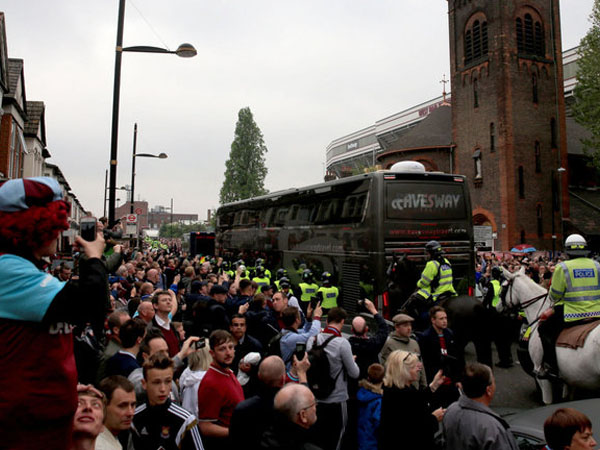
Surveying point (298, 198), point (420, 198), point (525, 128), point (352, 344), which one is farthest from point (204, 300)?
point (525, 128)

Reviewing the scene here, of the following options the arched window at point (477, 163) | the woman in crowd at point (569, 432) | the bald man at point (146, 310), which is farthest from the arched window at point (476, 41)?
the woman in crowd at point (569, 432)

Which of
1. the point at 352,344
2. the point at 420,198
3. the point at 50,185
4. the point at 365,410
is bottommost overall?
the point at 365,410

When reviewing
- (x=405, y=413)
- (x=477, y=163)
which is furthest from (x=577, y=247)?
(x=477, y=163)

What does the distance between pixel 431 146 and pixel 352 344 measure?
38.3m

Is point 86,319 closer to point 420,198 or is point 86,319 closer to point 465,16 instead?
point 420,198

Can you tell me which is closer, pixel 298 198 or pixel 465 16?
pixel 298 198

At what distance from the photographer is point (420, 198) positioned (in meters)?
11.1

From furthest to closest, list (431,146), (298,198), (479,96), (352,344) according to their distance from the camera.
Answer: (431,146) → (479,96) → (298,198) → (352,344)

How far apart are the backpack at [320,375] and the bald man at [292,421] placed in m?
1.82

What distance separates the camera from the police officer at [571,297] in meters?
6.09

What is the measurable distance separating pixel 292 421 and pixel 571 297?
495 cm

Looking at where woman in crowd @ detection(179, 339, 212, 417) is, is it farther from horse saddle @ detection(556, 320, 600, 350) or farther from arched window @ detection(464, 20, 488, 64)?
arched window @ detection(464, 20, 488, 64)

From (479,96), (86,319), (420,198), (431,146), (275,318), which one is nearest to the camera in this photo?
(86,319)

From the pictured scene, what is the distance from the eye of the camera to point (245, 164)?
199 feet
